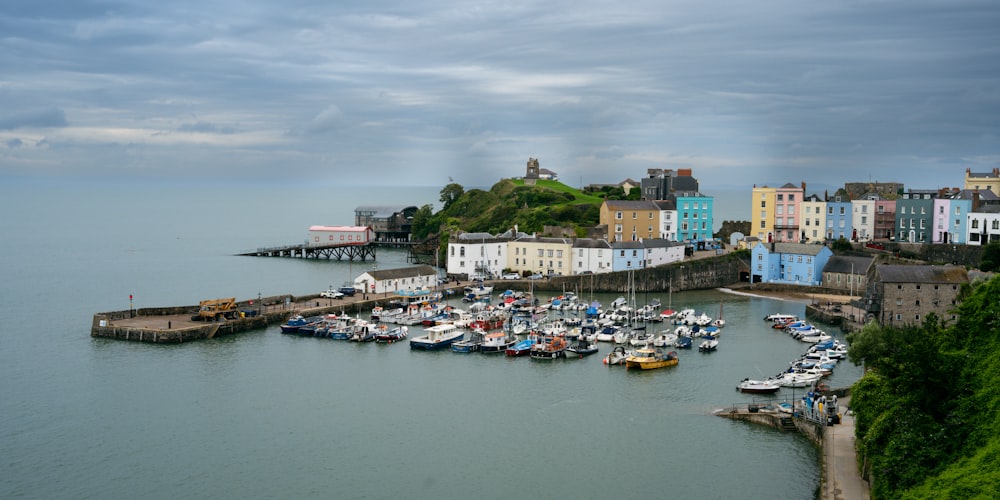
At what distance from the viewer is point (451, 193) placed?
9481 cm

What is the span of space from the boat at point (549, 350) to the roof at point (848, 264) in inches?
917

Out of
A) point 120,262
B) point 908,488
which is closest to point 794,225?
point 908,488

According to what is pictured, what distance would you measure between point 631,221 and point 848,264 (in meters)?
15.9

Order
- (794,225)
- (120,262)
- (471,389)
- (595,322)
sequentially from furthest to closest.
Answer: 1. (120,262)
2. (794,225)
3. (595,322)
4. (471,389)

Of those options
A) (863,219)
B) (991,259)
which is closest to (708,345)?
(991,259)

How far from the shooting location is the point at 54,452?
24078 mm

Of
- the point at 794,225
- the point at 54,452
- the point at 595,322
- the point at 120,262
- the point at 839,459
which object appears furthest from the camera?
the point at 120,262

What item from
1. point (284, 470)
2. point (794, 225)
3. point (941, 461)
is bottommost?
point (284, 470)

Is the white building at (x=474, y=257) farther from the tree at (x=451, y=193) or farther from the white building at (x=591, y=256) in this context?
the tree at (x=451, y=193)

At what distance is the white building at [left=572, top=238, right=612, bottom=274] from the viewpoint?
182ft

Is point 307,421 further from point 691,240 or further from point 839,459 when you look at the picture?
point 691,240

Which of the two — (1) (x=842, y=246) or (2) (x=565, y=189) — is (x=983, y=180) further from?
(2) (x=565, y=189)

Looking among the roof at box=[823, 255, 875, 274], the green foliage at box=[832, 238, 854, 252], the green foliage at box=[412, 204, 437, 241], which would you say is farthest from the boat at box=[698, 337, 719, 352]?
the green foliage at box=[412, 204, 437, 241]

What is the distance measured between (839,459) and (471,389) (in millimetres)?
12800
